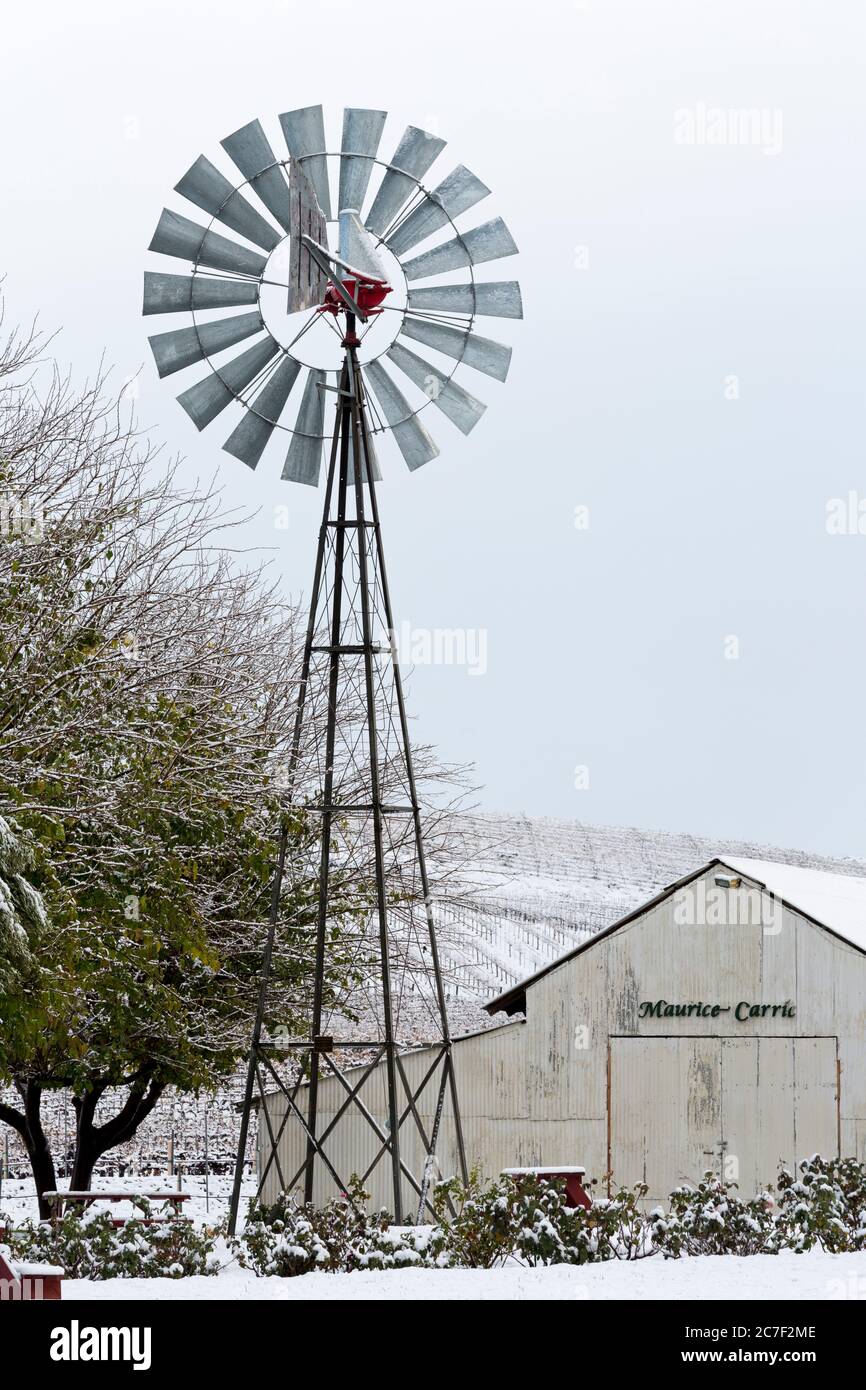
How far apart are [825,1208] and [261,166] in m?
12.4

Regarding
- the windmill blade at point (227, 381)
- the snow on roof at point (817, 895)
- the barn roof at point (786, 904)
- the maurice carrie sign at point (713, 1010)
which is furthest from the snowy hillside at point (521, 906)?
the windmill blade at point (227, 381)

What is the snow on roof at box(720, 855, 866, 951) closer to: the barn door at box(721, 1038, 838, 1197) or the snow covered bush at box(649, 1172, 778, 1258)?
the barn door at box(721, 1038, 838, 1197)

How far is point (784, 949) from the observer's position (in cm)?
2322

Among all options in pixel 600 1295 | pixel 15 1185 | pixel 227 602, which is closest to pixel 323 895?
pixel 600 1295

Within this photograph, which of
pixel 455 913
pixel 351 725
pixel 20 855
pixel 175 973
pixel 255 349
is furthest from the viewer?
pixel 455 913

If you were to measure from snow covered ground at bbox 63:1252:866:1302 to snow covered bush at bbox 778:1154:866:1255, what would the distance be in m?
1.23

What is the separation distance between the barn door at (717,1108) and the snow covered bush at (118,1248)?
8.32 m

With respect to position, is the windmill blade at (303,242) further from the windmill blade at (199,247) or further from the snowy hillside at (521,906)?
the snowy hillside at (521,906)

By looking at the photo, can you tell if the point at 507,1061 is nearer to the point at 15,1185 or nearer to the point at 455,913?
the point at 455,913

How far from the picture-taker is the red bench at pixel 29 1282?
38.7 feet

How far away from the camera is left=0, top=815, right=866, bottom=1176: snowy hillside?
3966cm

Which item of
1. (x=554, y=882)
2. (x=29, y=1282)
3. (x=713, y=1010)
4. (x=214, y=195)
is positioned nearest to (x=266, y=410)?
(x=214, y=195)

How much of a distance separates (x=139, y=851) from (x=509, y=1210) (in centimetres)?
726
